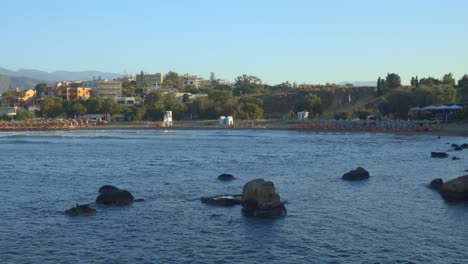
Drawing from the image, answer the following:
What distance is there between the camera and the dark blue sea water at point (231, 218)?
65.6 feet

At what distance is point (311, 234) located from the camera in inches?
889

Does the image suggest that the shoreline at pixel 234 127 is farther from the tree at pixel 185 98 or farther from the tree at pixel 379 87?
the tree at pixel 379 87

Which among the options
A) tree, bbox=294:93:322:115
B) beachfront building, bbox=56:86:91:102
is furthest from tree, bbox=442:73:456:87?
beachfront building, bbox=56:86:91:102

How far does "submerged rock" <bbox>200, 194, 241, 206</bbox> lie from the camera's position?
93.6 feet

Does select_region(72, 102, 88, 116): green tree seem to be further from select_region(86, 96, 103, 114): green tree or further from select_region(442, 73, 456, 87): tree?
select_region(442, 73, 456, 87): tree

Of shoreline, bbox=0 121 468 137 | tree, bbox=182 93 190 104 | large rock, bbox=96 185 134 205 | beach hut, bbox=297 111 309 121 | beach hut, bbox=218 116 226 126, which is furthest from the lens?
tree, bbox=182 93 190 104

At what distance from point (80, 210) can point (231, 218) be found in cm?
746

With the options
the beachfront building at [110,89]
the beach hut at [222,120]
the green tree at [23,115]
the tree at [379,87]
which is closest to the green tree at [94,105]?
the green tree at [23,115]

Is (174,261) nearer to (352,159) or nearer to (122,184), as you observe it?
(122,184)

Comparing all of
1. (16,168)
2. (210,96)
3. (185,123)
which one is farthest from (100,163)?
(210,96)

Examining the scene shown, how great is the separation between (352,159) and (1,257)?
36.9 meters

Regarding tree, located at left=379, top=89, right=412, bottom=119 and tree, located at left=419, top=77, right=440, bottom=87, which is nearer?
tree, located at left=379, top=89, right=412, bottom=119

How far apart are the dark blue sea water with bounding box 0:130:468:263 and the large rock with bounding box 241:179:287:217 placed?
19.8 inches

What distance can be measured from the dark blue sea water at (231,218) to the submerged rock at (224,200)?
62 cm
